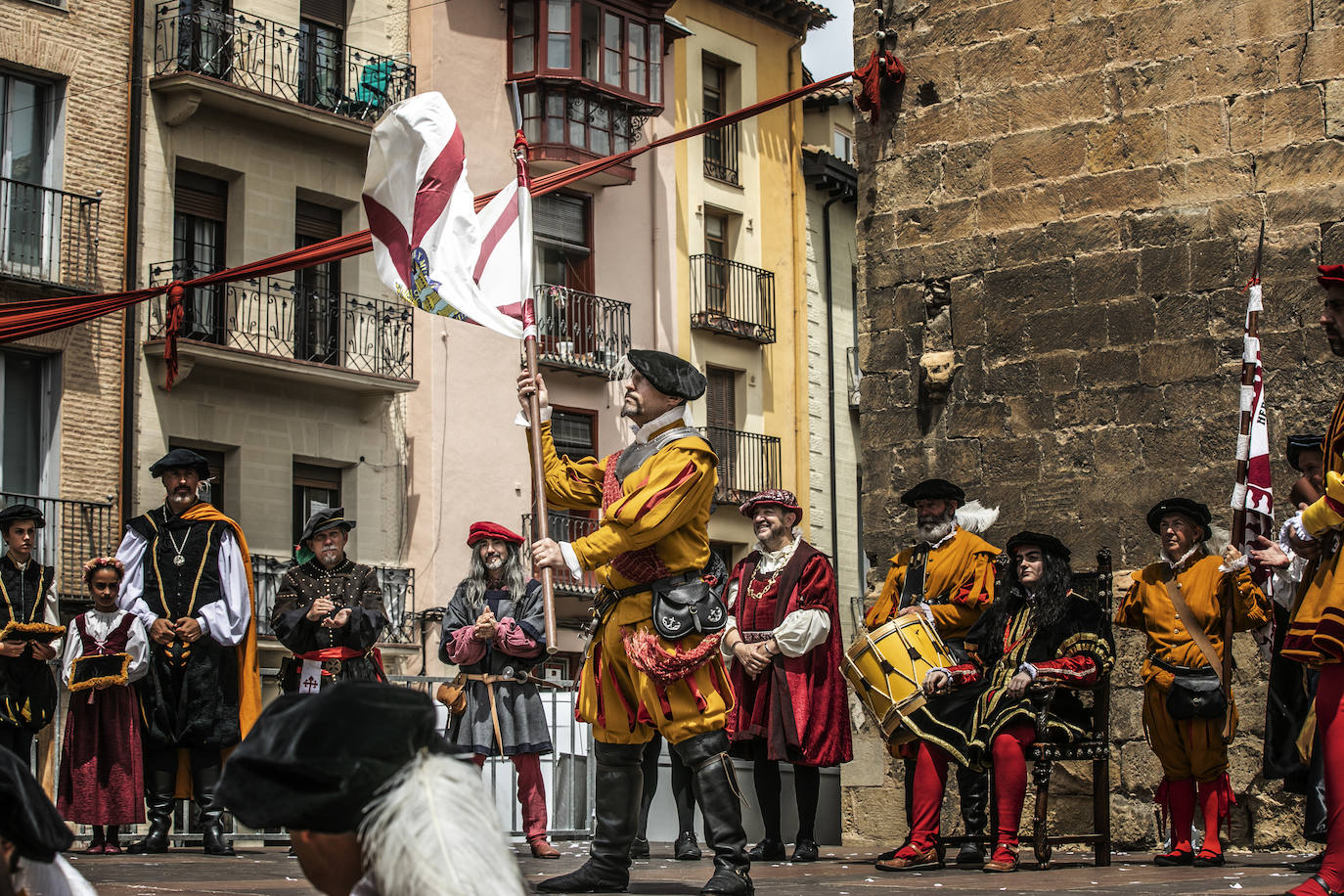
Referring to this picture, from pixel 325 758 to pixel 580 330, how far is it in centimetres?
2822

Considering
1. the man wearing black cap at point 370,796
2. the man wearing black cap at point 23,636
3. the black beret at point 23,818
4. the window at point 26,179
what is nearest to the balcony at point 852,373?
the window at point 26,179

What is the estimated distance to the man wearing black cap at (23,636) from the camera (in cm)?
982

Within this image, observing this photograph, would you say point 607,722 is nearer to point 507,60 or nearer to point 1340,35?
point 1340,35

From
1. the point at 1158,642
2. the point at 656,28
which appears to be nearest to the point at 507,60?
the point at 656,28

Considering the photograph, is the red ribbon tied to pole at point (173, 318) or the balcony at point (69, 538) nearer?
the red ribbon tied to pole at point (173, 318)

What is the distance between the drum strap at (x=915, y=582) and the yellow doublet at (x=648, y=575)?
3.02 m

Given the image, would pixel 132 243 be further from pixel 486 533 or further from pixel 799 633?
pixel 799 633

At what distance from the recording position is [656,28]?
32.2 m

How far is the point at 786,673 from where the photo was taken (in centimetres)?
1028

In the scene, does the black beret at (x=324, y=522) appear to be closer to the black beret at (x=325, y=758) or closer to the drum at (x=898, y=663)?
the drum at (x=898, y=663)

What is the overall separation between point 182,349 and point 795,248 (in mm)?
14866

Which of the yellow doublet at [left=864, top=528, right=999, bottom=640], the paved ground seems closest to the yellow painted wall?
the yellow doublet at [left=864, top=528, right=999, bottom=640]

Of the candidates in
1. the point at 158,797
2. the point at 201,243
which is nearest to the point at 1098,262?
the point at 158,797

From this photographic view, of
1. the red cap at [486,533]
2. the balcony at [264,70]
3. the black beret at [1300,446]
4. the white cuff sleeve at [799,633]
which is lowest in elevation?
the white cuff sleeve at [799,633]
